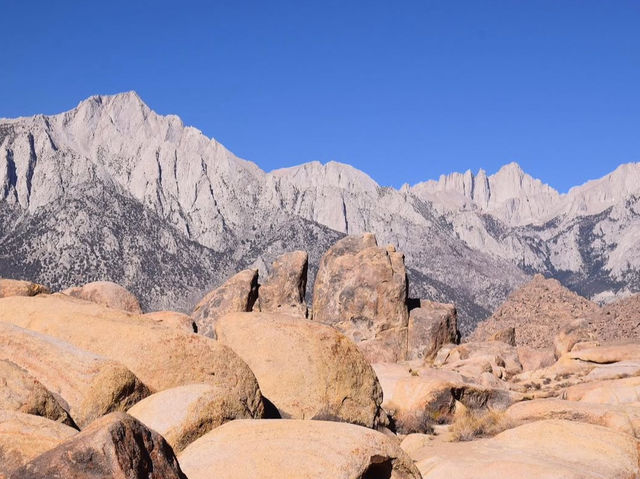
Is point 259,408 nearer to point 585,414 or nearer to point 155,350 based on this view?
point 155,350

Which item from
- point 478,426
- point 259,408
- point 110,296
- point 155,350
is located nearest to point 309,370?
point 259,408

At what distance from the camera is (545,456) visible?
11.0 meters

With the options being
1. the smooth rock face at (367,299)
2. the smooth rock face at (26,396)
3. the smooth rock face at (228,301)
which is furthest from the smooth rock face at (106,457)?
the smooth rock face at (367,299)

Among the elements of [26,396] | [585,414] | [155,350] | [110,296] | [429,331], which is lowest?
[585,414]

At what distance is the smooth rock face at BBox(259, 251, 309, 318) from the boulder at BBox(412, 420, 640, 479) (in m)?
32.5

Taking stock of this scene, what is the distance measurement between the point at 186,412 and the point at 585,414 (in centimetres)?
951

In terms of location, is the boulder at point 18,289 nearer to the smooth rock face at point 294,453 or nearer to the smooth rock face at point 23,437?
the smooth rock face at point 23,437

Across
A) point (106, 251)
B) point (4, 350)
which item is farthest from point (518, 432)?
point (106, 251)

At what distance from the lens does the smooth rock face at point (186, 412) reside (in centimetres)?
982

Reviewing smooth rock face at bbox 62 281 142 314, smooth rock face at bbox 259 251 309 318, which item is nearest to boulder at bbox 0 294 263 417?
smooth rock face at bbox 62 281 142 314

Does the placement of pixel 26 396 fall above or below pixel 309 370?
below

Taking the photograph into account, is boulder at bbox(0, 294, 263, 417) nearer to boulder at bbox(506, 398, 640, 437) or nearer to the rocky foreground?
the rocky foreground

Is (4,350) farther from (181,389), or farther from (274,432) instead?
(274,432)

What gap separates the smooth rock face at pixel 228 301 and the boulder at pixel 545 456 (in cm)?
2969
